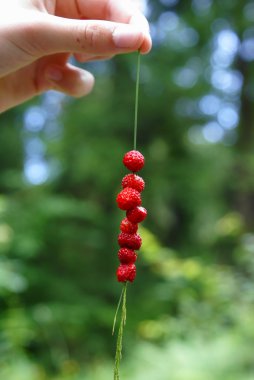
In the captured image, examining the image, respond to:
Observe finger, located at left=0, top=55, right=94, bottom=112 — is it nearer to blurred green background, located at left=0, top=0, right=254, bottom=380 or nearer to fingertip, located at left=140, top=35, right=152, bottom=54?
fingertip, located at left=140, top=35, right=152, bottom=54

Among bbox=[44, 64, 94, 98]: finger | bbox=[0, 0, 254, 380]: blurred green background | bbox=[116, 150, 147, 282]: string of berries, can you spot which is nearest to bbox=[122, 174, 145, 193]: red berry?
bbox=[116, 150, 147, 282]: string of berries

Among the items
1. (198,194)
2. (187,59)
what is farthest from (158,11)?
(198,194)

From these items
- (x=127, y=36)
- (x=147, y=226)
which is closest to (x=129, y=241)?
(x=127, y=36)

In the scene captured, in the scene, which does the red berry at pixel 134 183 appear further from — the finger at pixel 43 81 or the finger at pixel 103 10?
the finger at pixel 43 81

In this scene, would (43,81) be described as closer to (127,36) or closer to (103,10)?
(103,10)

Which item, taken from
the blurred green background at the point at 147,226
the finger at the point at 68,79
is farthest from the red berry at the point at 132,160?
the blurred green background at the point at 147,226
